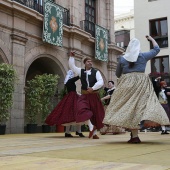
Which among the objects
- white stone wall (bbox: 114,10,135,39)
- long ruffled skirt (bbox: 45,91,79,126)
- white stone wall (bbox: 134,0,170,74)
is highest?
white stone wall (bbox: 114,10,135,39)

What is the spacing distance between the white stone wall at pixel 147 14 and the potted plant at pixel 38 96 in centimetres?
1425

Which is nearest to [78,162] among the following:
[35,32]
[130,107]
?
[130,107]

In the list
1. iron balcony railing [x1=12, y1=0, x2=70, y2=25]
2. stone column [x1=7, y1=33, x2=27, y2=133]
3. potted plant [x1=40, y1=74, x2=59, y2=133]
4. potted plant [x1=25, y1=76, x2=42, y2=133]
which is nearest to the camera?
stone column [x1=7, y1=33, x2=27, y2=133]

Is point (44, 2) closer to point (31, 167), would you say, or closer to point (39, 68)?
point (39, 68)

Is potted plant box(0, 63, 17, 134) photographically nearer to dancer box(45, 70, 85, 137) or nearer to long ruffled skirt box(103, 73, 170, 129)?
dancer box(45, 70, 85, 137)

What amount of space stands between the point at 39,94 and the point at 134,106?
7.40 meters

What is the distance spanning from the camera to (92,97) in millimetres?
6793

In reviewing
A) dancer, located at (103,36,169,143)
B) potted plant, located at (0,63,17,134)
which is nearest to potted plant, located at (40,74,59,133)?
potted plant, located at (0,63,17,134)

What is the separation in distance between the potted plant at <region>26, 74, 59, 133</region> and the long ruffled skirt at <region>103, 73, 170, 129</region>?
696cm

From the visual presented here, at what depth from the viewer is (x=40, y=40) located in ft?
43.5

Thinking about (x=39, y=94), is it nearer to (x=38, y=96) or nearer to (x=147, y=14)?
(x=38, y=96)

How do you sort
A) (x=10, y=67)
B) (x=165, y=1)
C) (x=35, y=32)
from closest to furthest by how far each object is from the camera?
(x=10, y=67), (x=35, y=32), (x=165, y=1)

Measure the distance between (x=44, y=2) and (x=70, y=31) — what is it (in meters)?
1.97

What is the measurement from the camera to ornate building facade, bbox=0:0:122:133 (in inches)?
460
